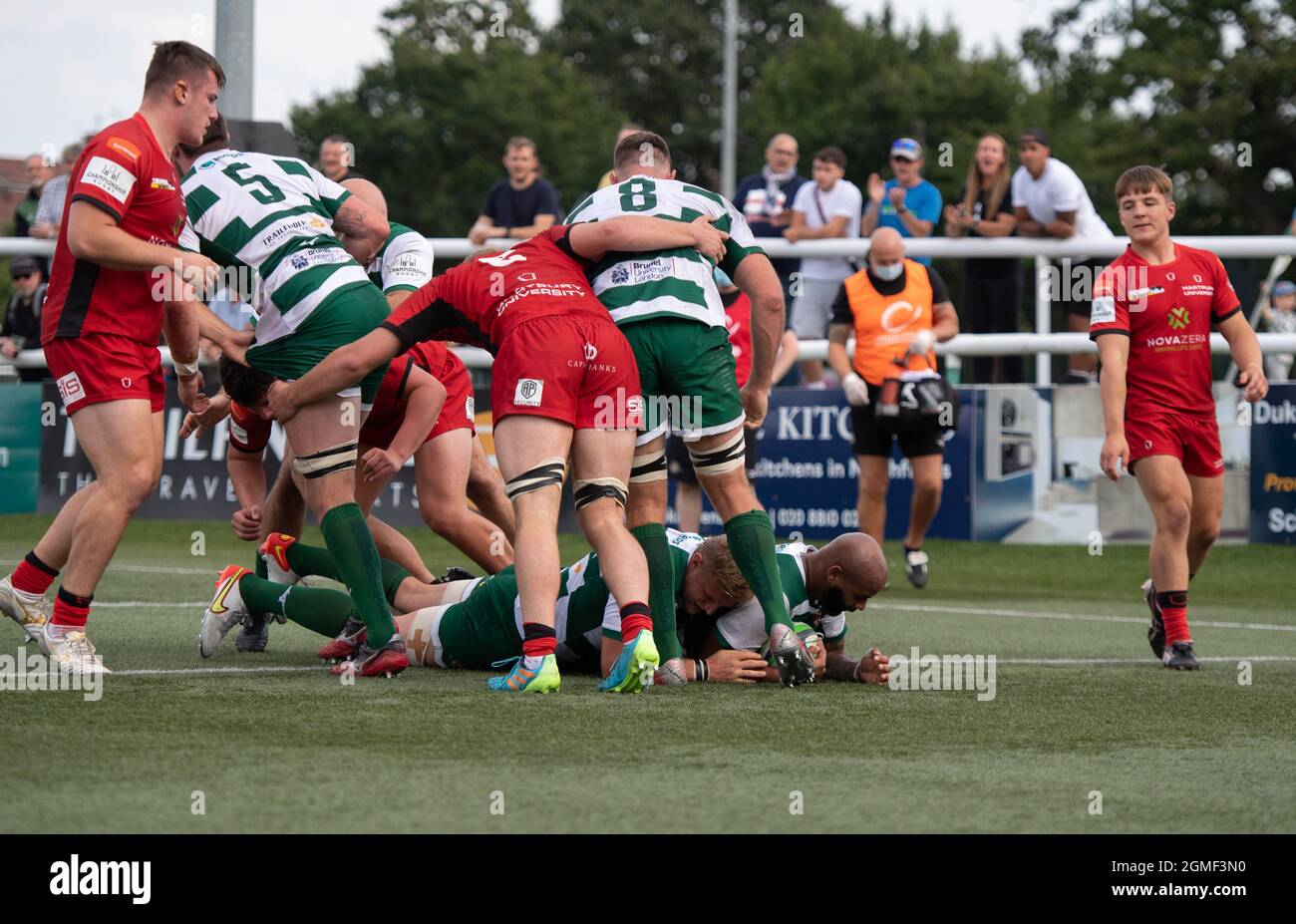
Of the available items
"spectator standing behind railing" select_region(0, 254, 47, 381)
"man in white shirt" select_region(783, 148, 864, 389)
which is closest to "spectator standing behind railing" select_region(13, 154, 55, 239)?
"spectator standing behind railing" select_region(0, 254, 47, 381)

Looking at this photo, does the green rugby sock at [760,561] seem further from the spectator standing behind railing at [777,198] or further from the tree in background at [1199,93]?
the tree in background at [1199,93]

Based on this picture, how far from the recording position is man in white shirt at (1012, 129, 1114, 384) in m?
13.4

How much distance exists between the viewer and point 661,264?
21.6 ft

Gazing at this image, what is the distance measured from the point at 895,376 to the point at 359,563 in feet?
20.3

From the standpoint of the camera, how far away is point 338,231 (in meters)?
7.28

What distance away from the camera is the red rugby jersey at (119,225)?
6238 millimetres

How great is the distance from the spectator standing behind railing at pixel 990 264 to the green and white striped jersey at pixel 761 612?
742cm

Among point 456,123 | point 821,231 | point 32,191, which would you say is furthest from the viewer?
point 456,123

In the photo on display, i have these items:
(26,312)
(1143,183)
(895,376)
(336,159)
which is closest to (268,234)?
(1143,183)

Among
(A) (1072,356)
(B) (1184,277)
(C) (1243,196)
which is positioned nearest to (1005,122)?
(C) (1243,196)

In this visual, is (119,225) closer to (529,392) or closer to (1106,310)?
(529,392)

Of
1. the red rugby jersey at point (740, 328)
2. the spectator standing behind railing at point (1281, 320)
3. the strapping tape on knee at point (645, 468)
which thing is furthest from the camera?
the spectator standing behind railing at point (1281, 320)

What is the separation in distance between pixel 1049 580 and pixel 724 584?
6753mm

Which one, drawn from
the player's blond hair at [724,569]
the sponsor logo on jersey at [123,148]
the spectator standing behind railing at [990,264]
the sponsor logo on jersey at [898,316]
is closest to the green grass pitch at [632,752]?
the player's blond hair at [724,569]
